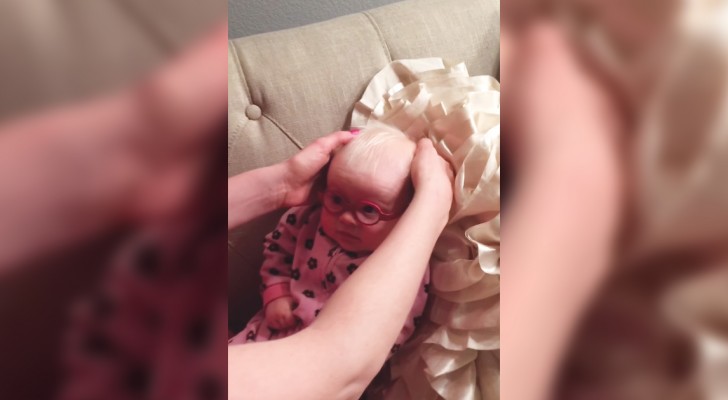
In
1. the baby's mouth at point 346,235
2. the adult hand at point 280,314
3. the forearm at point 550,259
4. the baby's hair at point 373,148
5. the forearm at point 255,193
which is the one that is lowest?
the adult hand at point 280,314

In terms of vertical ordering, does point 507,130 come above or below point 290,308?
above

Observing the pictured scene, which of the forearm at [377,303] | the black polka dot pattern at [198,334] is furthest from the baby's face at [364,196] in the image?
the black polka dot pattern at [198,334]

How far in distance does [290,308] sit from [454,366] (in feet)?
0.64

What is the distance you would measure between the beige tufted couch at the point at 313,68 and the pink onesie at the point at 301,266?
0.06 feet

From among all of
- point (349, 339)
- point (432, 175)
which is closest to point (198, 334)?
point (349, 339)

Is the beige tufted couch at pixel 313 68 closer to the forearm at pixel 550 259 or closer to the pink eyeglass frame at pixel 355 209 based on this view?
the pink eyeglass frame at pixel 355 209

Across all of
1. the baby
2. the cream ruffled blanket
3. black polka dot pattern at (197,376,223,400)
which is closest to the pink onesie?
the baby

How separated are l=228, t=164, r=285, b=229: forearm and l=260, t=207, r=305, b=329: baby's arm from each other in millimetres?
30

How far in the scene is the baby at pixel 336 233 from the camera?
0.56 meters

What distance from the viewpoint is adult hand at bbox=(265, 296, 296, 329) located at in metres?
0.58

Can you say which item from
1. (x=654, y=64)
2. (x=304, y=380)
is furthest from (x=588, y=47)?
(x=304, y=380)

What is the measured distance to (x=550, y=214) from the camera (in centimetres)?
10

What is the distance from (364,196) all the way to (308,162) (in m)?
0.07

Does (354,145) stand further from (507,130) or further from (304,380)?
(507,130)
